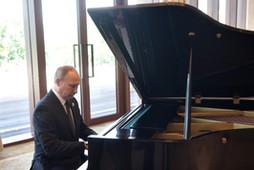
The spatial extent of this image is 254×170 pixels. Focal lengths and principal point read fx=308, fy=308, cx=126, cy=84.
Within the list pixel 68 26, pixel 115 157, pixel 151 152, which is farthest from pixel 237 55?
pixel 68 26

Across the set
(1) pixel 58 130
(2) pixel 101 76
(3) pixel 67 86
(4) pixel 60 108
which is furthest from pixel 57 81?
(2) pixel 101 76

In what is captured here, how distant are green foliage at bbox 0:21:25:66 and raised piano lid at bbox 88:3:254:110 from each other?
7.72 feet

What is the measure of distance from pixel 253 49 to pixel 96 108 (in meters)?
3.54

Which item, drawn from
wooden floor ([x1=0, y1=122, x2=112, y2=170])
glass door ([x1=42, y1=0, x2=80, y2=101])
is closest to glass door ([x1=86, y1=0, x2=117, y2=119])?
glass door ([x1=42, y1=0, x2=80, y2=101])

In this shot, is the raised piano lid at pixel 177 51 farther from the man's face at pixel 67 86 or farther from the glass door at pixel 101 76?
the glass door at pixel 101 76

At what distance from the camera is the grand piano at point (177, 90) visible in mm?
1481

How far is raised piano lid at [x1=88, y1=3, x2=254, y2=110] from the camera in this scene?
1.43 metres

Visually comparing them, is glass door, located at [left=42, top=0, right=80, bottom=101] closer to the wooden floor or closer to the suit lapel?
the wooden floor

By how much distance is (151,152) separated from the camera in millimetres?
1489

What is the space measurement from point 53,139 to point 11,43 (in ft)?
8.05

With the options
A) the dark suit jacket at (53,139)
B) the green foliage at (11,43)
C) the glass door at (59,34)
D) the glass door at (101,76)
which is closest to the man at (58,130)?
the dark suit jacket at (53,139)

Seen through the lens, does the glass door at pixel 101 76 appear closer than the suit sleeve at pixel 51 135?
No

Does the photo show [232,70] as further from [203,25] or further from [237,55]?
[203,25]

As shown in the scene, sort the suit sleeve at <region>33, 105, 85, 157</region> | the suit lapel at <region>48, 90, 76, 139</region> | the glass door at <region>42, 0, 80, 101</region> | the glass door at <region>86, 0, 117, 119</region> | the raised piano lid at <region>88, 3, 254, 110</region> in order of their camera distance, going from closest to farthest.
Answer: the raised piano lid at <region>88, 3, 254, 110</region>, the suit sleeve at <region>33, 105, 85, 157</region>, the suit lapel at <region>48, 90, 76, 139</region>, the glass door at <region>42, 0, 80, 101</region>, the glass door at <region>86, 0, 117, 119</region>
